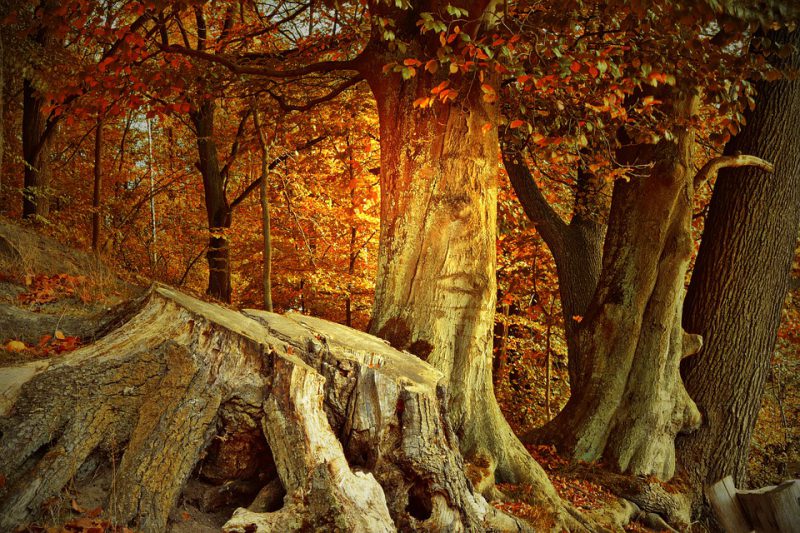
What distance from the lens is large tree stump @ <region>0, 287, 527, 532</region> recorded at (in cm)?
314

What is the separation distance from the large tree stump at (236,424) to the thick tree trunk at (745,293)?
173 inches

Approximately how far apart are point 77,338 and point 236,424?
2169mm

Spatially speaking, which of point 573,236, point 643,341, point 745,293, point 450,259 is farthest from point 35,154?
point 745,293

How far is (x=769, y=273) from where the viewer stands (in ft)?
24.8

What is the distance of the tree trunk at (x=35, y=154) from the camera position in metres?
12.6

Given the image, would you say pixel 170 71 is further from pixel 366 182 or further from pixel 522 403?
pixel 522 403

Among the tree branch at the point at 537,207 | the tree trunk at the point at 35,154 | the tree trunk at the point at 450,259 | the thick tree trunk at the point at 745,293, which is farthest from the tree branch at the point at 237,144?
the thick tree trunk at the point at 745,293

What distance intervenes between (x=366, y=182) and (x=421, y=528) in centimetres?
937

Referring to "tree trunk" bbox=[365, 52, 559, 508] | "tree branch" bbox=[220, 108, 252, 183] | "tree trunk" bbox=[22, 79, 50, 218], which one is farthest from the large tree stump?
"tree trunk" bbox=[22, 79, 50, 218]

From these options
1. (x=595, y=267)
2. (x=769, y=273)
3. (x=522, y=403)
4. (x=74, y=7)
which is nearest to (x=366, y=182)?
(x=595, y=267)

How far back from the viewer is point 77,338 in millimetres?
4980

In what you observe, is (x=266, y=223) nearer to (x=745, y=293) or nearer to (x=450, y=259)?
(x=450, y=259)

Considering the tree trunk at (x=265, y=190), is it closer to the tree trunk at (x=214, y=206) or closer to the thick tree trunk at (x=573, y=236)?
the thick tree trunk at (x=573, y=236)

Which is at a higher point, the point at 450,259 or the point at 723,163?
the point at 723,163
